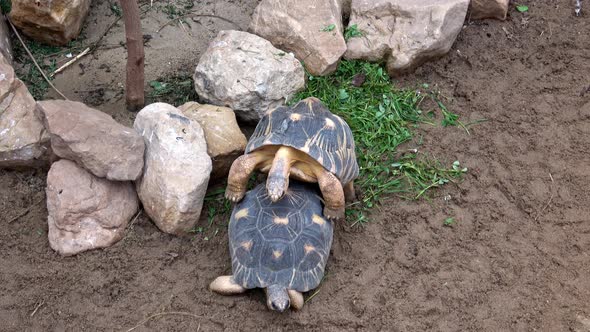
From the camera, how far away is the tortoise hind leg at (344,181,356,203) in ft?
12.6

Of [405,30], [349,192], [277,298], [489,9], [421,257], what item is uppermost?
[405,30]

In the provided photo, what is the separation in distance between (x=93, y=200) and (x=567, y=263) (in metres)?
2.82

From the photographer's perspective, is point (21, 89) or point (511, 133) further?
point (511, 133)

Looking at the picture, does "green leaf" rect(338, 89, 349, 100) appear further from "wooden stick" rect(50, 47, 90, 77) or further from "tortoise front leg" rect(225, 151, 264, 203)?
"wooden stick" rect(50, 47, 90, 77)

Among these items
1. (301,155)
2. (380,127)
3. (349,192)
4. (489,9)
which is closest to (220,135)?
(301,155)

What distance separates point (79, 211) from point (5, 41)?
173cm

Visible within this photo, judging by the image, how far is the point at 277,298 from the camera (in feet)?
10.6

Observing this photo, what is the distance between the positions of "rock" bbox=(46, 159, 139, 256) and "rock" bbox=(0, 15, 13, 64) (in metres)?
1.25

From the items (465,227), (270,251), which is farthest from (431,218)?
(270,251)

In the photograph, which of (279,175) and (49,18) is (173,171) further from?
(49,18)

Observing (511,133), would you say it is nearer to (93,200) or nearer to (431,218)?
(431,218)

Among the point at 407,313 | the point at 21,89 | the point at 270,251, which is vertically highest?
the point at 21,89

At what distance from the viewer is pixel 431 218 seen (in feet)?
12.7

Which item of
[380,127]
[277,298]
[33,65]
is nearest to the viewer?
[277,298]
